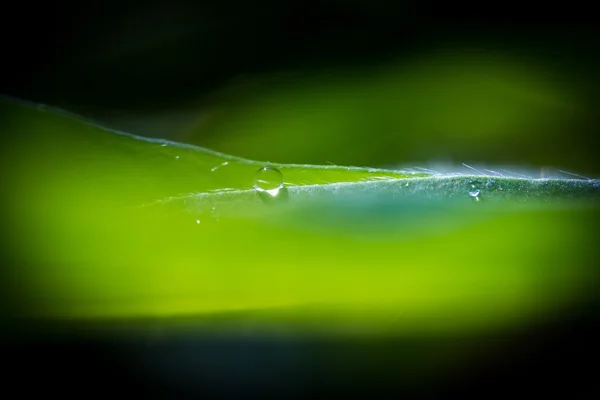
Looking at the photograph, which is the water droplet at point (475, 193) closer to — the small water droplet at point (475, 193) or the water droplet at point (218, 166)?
the small water droplet at point (475, 193)

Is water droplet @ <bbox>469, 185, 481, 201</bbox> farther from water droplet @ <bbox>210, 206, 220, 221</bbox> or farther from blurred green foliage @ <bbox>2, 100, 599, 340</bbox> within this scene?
water droplet @ <bbox>210, 206, 220, 221</bbox>

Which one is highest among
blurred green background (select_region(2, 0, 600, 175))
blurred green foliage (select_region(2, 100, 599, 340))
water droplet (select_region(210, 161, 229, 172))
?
blurred green background (select_region(2, 0, 600, 175))

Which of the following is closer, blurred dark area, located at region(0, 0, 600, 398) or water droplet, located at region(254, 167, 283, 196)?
blurred dark area, located at region(0, 0, 600, 398)

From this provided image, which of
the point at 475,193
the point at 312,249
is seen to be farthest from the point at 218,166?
the point at 475,193

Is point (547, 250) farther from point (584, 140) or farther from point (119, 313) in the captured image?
point (119, 313)

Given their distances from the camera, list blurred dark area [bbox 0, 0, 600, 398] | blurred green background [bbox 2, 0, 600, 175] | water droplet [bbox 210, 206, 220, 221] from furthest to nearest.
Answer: blurred green background [bbox 2, 0, 600, 175], water droplet [bbox 210, 206, 220, 221], blurred dark area [bbox 0, 0, 600, 398]

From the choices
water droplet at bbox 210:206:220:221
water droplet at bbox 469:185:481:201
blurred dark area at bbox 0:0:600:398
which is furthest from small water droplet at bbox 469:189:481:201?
water droplet at bbox 210:206:220:221

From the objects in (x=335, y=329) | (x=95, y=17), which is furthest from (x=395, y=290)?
(x=95, y=17)
